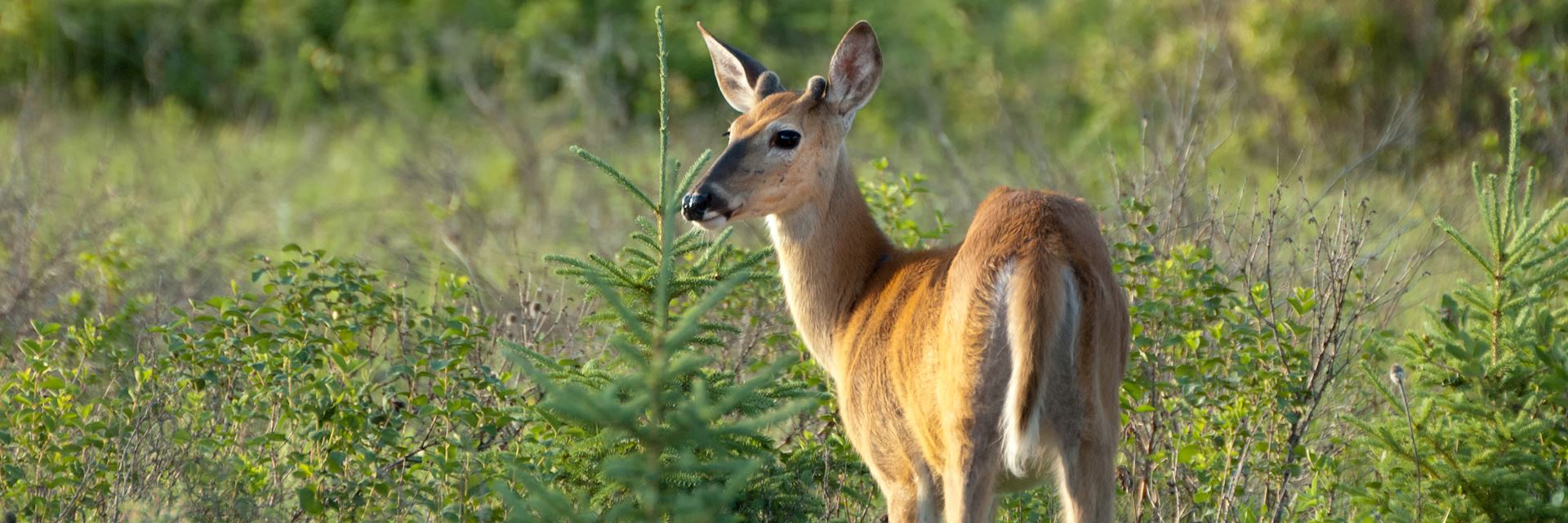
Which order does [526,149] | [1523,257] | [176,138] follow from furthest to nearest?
1. [176,138]
2. [526,149]
3. [1523,257]

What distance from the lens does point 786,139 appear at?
5.51 meters

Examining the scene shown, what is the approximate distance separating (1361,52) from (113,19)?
10188mm

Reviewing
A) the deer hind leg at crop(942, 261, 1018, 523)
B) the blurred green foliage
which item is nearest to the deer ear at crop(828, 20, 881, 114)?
the deer hind leg at crop(942, 261, 1018, 523)

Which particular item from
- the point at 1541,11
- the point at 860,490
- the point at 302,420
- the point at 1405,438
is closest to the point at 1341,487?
the point at 1405,438

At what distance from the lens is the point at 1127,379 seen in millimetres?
5430

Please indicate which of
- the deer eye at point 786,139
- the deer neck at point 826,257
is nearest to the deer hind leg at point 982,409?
the deer neck at point 826,257

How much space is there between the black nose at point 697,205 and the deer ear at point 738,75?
2.59 feet

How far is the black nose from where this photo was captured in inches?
208

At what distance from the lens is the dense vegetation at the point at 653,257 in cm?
458

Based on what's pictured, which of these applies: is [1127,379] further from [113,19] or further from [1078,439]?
[113,19]

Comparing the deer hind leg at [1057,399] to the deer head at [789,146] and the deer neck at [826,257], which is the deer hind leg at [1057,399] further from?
the deer head at [789,146]

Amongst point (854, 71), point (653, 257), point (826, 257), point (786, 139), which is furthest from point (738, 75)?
point (653, 257)

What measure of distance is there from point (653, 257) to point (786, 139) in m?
1.00

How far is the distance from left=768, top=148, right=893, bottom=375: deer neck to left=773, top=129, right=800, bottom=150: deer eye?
0.15 meters
